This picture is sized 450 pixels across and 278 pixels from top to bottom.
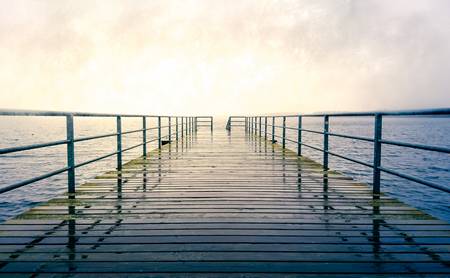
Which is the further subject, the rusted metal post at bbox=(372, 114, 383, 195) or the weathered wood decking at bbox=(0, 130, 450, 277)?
the rusted metal post at bbox=(372, 114, 383, 195)

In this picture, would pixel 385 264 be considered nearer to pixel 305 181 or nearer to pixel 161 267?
pixel 161 267

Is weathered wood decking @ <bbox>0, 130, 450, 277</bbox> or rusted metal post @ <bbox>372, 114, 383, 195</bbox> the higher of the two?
rusted metal post @ <bbox>372, 114, 383, 195</bbox>

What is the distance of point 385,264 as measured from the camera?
245cm

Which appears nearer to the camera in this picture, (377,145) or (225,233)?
(225,233)

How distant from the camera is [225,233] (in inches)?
120

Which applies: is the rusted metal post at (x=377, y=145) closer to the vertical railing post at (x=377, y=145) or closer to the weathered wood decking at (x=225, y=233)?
the vertical railing post at (x=377, y=145)

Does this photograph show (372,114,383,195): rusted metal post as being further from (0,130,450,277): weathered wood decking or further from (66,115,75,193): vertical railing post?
(66,115,75,193): vertical railing post

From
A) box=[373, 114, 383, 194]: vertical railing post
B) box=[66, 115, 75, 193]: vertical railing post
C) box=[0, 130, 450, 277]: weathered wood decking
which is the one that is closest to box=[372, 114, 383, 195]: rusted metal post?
box=[373, 114, 383, 194]: vertical railing post

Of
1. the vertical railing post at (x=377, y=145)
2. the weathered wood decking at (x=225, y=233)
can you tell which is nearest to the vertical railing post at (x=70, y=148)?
the weathered wood decking at (x=225, y=233)

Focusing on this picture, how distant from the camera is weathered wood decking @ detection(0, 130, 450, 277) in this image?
242cm

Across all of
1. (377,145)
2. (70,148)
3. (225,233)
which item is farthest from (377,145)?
(70,148)

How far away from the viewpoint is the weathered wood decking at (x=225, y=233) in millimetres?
2418

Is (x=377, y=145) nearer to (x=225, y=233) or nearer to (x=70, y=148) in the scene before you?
(x=225, y=233)

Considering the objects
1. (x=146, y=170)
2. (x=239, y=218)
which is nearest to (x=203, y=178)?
(x=146, y=170)
